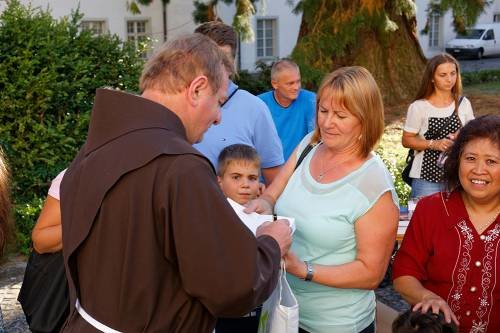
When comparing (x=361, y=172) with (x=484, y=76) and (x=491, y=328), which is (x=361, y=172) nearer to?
(x=491, y=328)

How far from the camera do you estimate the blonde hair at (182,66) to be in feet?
6.43

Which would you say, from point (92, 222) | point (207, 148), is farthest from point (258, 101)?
point (92, 222)

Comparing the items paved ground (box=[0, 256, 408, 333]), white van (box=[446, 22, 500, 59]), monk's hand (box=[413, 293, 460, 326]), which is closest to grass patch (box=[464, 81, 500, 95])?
white van (box=[446, 22, 500, 59])

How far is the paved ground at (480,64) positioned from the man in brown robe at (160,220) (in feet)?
93.7

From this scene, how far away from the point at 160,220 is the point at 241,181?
5.53 ft

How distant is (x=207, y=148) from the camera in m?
3.63

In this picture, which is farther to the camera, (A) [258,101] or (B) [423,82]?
(B) [423,82]

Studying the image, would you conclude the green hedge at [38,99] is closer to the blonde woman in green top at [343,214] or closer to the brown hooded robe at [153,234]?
the blonde woman in green top at [343,214]

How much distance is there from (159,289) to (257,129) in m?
2.04

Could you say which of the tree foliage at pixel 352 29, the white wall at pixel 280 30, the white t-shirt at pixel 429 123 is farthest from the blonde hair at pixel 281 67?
the white wall at pixel 280 30

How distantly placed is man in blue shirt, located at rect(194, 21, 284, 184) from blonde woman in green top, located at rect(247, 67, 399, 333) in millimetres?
915

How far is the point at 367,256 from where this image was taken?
2568 mm

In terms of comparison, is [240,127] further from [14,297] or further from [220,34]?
[14,297]

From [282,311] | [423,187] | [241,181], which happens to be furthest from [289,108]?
[282,311]
